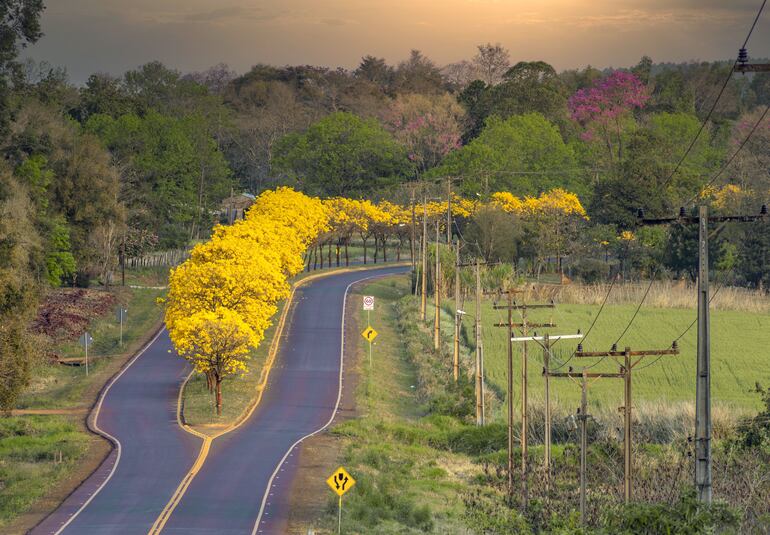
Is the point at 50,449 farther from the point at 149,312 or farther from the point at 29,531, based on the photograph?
the point at 149,312

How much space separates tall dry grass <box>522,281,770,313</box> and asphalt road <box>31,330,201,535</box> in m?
33.0

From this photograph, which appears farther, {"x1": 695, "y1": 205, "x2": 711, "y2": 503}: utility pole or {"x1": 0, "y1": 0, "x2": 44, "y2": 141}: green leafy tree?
{"x1": 0, "y1": 0, "x2": 44, "y2": 141}: green leafy tree

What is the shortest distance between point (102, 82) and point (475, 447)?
111687 mm

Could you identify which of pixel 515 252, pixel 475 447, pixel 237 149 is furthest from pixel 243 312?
pixel 237 149

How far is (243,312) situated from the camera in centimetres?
7012

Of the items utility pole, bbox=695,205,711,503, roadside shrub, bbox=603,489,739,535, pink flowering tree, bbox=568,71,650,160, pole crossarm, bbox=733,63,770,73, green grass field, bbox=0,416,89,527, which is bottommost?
green grass field, bbox=0,416,89,527

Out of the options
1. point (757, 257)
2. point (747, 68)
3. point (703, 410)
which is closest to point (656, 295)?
point (757, 257)

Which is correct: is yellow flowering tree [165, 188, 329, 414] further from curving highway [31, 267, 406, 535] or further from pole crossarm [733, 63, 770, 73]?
pole crossarm [733, 63, 770, 73]

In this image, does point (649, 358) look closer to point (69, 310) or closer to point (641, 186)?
point (69, 310)

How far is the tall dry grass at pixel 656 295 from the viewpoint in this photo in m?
98.6

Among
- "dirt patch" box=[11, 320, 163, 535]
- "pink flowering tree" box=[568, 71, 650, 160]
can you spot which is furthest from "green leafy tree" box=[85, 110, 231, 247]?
"dirt patch" box=[11, 320, 163, 535]

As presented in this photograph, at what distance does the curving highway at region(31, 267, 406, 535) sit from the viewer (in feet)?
142

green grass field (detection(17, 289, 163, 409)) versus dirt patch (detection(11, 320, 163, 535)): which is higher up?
dirt patch (detection(11, 320, 163, 535))

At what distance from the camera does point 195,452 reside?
5450 centimetres
